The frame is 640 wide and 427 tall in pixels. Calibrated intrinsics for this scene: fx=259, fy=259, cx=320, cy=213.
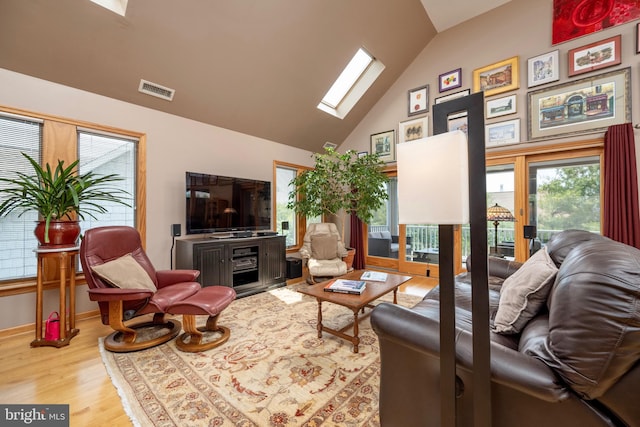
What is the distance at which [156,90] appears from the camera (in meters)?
3.01

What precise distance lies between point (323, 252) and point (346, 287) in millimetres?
1750

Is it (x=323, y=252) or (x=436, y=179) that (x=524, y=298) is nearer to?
(x=436, y=179)

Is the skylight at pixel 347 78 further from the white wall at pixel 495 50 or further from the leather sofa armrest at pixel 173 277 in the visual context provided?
the leather sofa armrest at pixel 173 277

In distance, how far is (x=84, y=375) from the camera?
1.78 meters

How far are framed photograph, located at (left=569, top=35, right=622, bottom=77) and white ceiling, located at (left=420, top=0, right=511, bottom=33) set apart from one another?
4.17 ft

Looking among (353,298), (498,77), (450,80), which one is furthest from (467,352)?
(450,80)

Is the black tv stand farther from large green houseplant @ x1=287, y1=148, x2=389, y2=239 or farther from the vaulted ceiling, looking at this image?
the vaulted ceiling

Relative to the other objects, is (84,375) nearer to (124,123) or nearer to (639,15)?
(124,123)

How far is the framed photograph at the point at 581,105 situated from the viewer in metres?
2.92

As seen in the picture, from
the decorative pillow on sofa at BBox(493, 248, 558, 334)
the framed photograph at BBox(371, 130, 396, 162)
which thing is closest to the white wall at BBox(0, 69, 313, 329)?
the framed photograph at BBox(371, 130, 396, 162)

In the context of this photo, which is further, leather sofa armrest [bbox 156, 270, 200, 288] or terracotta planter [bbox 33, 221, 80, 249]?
leather sofa armrest [bbox 156, 270, 200, 288]

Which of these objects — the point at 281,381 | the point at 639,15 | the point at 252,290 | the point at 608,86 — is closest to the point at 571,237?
the point at 281,381

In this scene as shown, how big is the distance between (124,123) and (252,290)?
100 inches

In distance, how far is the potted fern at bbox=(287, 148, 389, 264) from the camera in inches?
166
